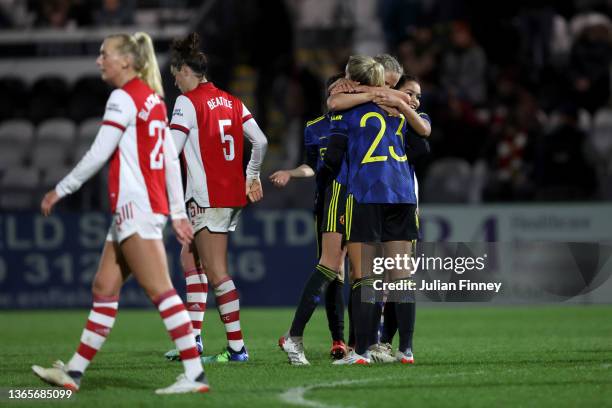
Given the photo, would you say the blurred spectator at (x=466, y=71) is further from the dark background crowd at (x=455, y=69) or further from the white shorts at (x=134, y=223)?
the white shorts at (x=134, y=223)

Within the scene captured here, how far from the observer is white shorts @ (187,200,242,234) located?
8.40 meters

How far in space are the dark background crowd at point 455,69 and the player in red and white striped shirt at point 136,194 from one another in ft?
30.7

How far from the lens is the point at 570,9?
19.5 m

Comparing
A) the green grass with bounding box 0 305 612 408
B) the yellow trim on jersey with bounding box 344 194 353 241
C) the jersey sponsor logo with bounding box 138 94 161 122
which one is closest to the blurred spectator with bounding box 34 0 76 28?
the green grass with bounding box 0 305 612 408

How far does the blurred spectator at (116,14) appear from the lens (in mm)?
19312

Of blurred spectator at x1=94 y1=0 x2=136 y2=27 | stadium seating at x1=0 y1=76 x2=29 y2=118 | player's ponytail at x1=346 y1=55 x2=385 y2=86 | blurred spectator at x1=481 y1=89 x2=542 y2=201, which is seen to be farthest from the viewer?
blurred spectator at x1=94 y1=0 x2=136 y2=27

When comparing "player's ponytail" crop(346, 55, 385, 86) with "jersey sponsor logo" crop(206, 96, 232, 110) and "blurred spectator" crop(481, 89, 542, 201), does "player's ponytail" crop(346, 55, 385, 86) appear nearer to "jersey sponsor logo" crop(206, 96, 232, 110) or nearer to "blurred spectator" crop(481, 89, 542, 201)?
Answer: "jersey sponsor logo" crop(206, 96, 232, 110)

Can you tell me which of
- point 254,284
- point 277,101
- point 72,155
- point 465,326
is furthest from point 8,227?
point 465,326

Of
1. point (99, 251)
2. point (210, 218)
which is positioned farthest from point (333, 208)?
point (99, 251)

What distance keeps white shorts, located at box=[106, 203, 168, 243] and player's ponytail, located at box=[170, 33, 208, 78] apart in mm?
2271

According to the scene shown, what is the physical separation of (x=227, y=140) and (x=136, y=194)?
220 cm

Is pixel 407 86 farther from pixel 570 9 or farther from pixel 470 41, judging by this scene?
pixel 570 9

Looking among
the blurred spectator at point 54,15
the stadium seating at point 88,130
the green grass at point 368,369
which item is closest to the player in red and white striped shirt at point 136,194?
the green grass at point 368,369

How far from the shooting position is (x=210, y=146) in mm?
8453
